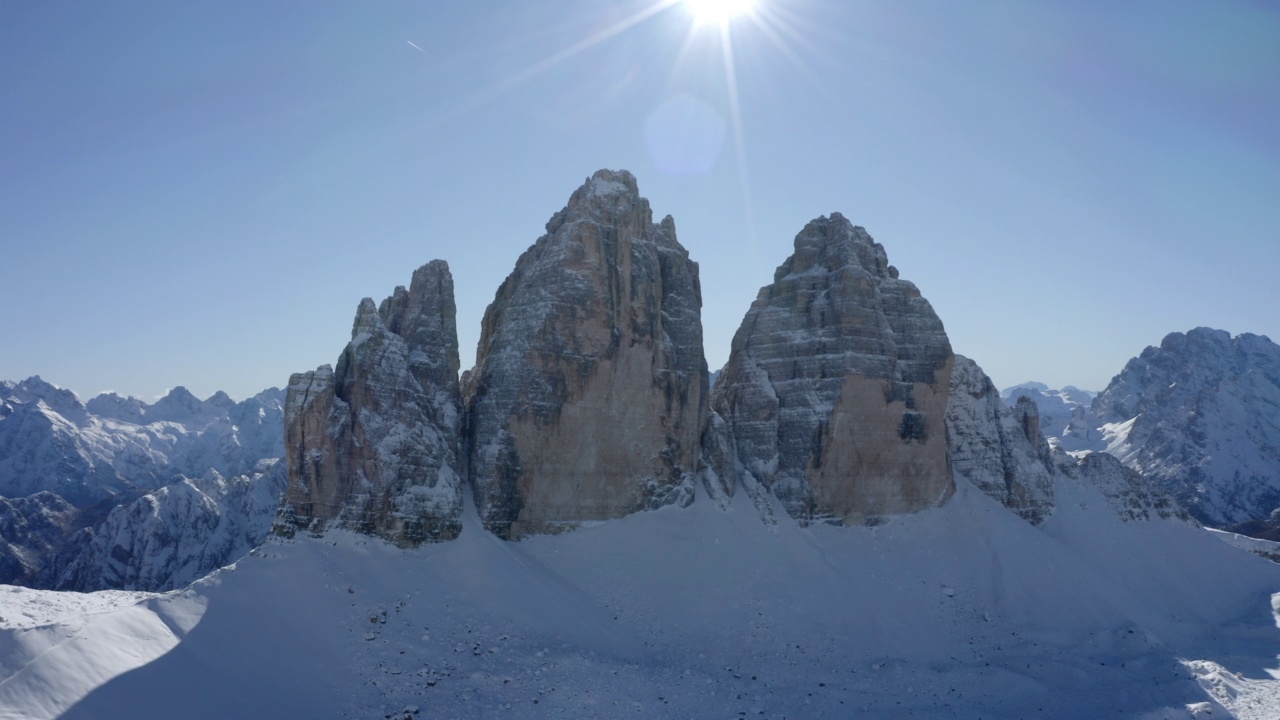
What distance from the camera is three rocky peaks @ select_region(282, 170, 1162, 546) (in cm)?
4409

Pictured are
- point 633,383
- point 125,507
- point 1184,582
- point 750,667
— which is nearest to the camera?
point 750,667

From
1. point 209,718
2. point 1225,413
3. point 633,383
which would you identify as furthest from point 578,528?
point 1225,413

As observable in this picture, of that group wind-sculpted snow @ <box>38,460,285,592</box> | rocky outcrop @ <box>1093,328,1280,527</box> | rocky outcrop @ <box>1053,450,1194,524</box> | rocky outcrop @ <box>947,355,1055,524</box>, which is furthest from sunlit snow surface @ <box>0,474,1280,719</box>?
rocky outcrop @ <box>1093,328,1280,527</box>

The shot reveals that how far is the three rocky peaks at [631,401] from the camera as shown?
4409 cm

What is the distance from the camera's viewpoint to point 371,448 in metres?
43.4

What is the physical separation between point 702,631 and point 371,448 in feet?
65.8

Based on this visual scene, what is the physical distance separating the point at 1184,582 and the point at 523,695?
5743 cm

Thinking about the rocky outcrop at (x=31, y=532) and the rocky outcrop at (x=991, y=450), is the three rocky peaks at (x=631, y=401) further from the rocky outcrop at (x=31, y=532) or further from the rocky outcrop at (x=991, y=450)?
the rocky outcrop at (x=31, y=532)

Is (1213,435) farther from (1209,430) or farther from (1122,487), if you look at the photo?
(1122,487)

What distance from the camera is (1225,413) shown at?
534 feet

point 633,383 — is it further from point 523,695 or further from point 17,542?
point 17,542

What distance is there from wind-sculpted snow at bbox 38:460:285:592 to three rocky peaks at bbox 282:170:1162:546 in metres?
94.2

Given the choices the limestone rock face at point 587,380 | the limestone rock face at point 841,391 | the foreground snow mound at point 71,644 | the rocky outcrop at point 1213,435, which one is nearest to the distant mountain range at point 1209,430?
the rocky outcrop at point 1213,435

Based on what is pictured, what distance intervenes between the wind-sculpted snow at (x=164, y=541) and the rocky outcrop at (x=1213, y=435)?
161 metres
